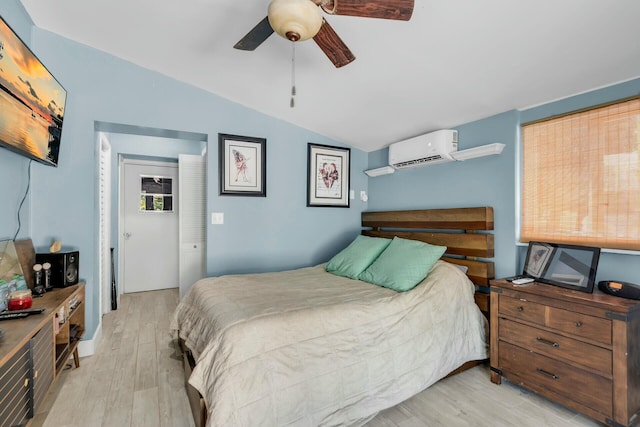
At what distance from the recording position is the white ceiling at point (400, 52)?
1591 mm

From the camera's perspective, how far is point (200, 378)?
4.68ft

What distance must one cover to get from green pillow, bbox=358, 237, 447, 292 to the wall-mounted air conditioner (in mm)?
877

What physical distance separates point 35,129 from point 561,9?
121 inches

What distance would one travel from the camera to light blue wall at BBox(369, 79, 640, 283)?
6.32ft

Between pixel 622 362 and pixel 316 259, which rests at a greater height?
pixel 316 259

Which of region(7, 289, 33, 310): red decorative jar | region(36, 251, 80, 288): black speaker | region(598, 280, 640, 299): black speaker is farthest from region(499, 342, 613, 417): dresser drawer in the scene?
region(36, 251, 80, 288): black speaker

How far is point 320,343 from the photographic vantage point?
1.64 meters

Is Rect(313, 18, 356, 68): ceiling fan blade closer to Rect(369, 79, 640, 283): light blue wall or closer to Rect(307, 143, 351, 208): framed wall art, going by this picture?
Rect(369, 79, 640, 283): light blue wall

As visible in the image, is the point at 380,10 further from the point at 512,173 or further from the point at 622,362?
the point at 622,362

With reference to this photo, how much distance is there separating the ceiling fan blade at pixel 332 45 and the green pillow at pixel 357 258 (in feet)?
5.54

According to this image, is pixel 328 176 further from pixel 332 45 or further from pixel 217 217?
pixel 332 45

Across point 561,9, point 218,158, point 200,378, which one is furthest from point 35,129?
point 561,9

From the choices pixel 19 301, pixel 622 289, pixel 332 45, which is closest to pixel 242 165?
pixel 332 45

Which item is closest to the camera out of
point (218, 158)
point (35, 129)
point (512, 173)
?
point (35, 129)
